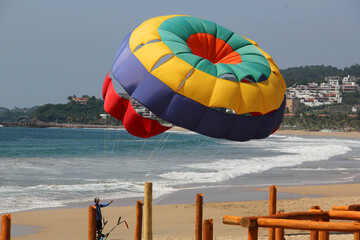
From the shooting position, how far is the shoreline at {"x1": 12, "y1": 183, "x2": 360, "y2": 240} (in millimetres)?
14242

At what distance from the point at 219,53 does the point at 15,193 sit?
12.9 metres

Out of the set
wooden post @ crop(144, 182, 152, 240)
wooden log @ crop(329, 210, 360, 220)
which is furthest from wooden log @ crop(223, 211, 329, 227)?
wooden post @ crop(144, 182, 152, 240)

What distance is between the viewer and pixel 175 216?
1672 centimetres

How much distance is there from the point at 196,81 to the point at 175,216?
24.5 ft

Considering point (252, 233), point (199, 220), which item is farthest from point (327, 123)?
point (252, 233)

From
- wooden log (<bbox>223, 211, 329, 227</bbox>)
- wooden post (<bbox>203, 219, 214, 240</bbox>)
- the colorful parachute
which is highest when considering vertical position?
the colorful parachute

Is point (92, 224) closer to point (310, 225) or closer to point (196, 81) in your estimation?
point (196, 81)

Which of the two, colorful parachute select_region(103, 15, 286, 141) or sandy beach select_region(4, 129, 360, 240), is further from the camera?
sandy beach select_region(4, 129, 360, 240)

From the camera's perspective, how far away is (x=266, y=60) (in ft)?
38.4

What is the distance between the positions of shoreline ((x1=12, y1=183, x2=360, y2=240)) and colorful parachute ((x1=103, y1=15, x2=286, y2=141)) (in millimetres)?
3823

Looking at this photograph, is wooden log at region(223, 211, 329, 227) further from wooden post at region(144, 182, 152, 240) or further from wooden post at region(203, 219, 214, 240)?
wooden post at region(144, 182, 152, 240)

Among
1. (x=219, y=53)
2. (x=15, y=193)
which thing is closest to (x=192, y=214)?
(x=219, y=53)

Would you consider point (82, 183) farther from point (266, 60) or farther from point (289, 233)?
point (266, 60)

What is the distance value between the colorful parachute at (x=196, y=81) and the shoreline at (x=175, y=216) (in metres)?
3.82
